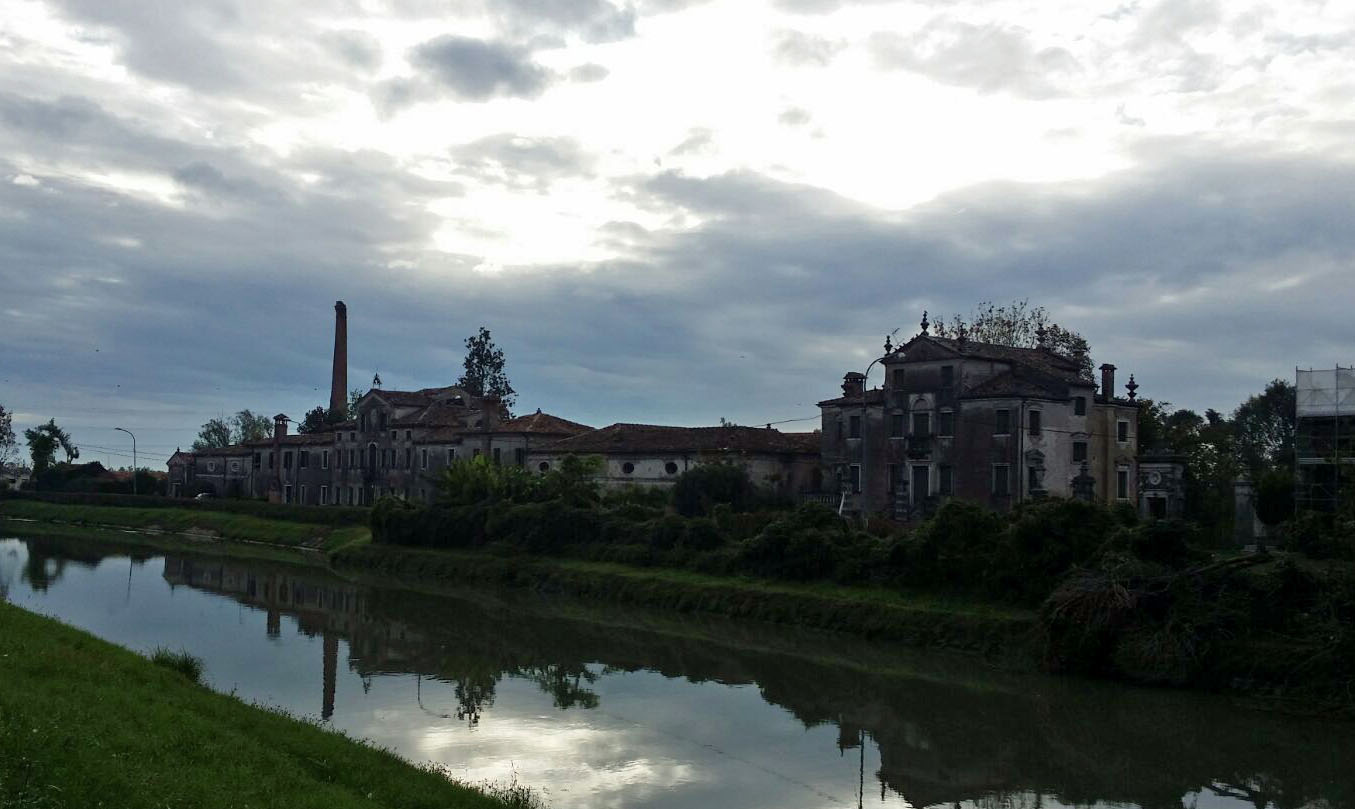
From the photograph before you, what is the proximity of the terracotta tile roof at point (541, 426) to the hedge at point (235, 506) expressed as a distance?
9.92 m

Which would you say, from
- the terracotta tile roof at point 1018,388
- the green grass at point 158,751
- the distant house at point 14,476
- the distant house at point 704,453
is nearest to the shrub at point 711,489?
the distant house at point 704,453

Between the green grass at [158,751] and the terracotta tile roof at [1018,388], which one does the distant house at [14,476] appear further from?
the green grass at [158,751]

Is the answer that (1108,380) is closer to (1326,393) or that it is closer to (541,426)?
(1326,393)

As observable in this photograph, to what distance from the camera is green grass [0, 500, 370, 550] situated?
6515cm

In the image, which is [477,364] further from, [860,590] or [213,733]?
[213,733]

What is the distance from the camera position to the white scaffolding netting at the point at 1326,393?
40.8 m

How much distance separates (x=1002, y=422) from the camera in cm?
4828

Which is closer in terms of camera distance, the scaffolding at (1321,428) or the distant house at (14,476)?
the scaffolding at (1321,428)

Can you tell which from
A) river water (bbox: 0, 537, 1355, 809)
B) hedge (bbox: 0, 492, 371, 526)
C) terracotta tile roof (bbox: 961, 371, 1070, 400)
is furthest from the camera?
hedge (bbox: 0, 492, 371, 526)

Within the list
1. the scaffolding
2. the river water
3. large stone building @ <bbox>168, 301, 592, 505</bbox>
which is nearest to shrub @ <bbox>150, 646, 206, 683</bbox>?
the river water

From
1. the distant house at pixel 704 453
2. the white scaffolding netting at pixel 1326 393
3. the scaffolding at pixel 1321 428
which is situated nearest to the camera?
the scaffolding at pixel 1321 428

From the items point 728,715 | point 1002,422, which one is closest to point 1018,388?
point 1002,422

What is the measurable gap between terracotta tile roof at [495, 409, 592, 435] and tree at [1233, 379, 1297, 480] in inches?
1602

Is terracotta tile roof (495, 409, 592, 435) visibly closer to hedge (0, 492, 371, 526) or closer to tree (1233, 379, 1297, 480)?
hedge (0, 492, 371, 526)
